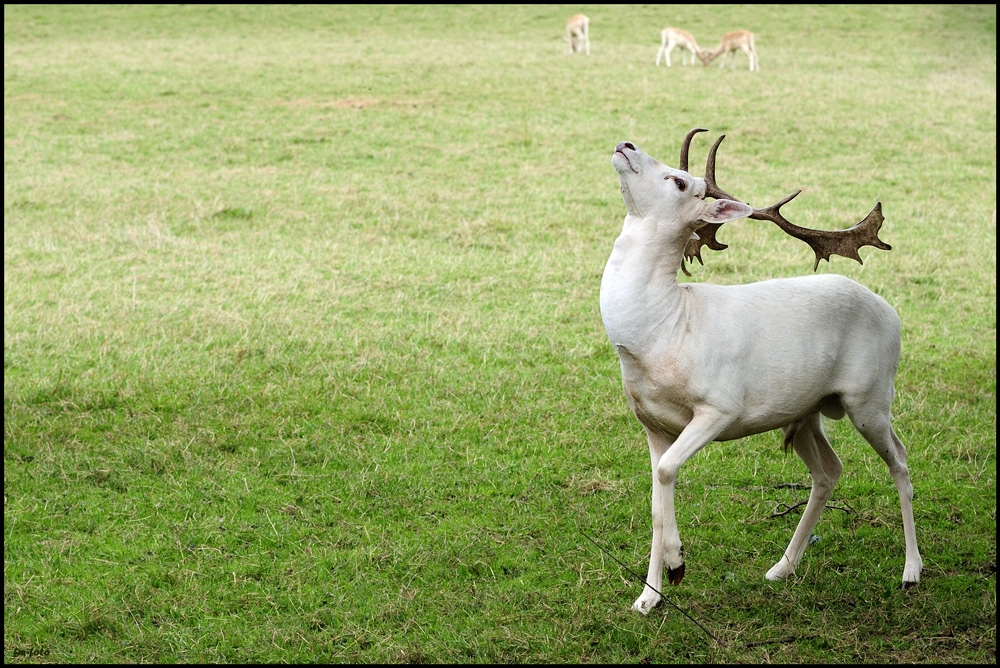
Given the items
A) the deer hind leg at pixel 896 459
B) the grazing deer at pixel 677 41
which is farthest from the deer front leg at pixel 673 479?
the grazing deer at pixel 677 41

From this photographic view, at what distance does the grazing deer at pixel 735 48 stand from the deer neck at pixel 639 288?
2099 centimetres

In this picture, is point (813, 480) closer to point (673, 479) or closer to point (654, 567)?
point (654, 567)

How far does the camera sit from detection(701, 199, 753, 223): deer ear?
3957 millimetres

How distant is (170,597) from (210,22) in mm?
27018

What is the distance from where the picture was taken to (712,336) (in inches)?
164

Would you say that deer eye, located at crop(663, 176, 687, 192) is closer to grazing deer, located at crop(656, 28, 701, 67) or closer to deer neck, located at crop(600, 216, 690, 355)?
deer neck, located at crop(600, 216, 690, 355)

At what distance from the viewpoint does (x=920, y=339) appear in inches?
334

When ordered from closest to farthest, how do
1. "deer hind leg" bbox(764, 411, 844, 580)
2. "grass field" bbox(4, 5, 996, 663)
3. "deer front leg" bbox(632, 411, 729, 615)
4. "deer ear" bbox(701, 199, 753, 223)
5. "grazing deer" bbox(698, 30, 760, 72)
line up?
1. "deer ear" bbox(701, 199, 753, 223)
2. "deer front leg" bbox(632, 411, 729, 615)
3. "grass field" bbox(4, 5, 996, 663)
4. "deer hind leg" bbox(764, 411, 844, 580)
5. "grazing deer" bbox(698, 30, 760, 72)

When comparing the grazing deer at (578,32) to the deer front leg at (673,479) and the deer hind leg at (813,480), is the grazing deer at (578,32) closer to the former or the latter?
the deer hind leg at (813,480)

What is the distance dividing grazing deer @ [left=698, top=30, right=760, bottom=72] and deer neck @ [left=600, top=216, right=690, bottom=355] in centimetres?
2099

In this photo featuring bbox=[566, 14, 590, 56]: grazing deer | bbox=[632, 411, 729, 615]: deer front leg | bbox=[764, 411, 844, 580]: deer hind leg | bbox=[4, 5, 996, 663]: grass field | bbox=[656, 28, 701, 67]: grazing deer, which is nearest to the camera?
bbox=[632, 411, 729, 615]: deer front leg

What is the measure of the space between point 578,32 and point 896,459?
23.1m

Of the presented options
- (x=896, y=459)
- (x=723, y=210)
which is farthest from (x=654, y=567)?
(x=723, y=210)

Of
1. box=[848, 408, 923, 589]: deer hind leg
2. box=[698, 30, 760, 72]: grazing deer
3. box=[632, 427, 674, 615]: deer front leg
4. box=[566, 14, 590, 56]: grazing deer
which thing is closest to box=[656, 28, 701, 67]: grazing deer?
box=[698, 30, 760, 72]: grazing deer
